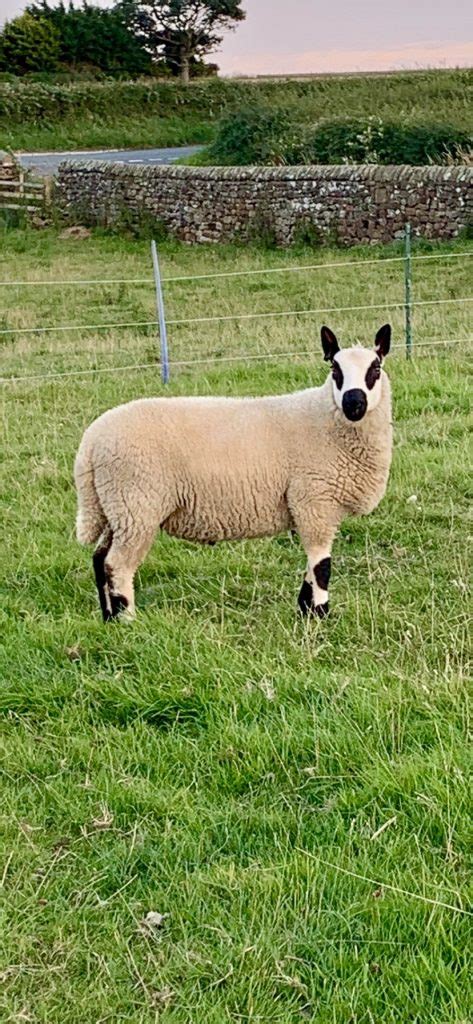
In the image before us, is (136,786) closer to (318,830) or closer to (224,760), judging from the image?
(224,760)

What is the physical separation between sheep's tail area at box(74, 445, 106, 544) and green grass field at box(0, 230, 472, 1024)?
1.20ft

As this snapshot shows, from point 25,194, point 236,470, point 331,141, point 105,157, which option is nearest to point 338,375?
point 236,470

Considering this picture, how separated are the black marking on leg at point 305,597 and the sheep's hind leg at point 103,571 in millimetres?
893

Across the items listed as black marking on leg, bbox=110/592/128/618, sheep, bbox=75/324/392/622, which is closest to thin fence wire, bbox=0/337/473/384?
sheep, bbox=75/324/392/622

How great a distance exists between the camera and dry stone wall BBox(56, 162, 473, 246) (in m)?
17.8

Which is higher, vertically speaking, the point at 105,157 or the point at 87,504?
the point at 105,157

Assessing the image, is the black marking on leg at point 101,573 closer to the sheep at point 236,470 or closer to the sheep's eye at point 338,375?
the sheep at point 236,470

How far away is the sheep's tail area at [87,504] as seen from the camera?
5.06 meters

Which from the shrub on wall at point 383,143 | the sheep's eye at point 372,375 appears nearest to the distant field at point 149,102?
the shrub on wall at point 383,143

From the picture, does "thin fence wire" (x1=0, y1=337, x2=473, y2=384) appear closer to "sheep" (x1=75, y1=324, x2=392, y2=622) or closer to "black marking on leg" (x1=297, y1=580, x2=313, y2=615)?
"sheep" (x1=75, y1=324, x2=392, y2=622)

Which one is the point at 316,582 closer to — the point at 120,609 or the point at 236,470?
the point at 236,470

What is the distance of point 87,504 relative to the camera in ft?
16.8

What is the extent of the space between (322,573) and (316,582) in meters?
0.06

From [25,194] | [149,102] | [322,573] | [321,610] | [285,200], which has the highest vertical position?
[149,102]
